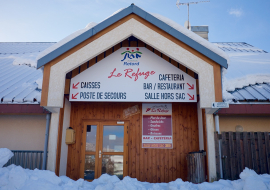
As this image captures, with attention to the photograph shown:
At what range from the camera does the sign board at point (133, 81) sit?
6.73 metres

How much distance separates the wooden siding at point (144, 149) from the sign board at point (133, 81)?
1339 mm

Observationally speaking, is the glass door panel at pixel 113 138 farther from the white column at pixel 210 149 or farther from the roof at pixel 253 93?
the roof at pixel 253 93

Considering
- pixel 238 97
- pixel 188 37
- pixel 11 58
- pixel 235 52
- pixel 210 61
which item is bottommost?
pixel 238 97

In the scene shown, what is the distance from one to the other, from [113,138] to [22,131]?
323 centimetres

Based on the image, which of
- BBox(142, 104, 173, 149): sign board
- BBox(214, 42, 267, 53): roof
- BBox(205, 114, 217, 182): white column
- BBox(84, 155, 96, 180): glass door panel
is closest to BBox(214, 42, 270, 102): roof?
BBox(205, 114, 217, 182): white column

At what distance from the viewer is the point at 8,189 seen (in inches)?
179

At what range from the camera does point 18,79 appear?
8766 mm

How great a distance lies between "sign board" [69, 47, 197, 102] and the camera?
673 centimetres

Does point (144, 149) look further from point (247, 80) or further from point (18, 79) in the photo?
point (18, 79)

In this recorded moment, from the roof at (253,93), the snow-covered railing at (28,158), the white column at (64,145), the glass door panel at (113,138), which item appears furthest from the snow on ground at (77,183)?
the roof at (253,93)

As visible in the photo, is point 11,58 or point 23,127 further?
point 11,58

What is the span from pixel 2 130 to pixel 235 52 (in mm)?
12157

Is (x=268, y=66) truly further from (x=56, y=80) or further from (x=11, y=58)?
(x=11, y=58)

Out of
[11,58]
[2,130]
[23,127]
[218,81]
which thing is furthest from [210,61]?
[11,58]
